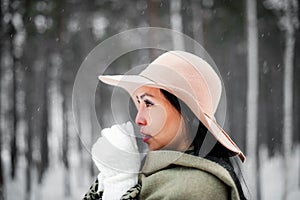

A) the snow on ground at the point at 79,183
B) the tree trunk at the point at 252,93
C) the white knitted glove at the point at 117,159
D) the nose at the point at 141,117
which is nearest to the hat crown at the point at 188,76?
the nose at the point at 141,117

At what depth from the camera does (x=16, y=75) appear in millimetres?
12938

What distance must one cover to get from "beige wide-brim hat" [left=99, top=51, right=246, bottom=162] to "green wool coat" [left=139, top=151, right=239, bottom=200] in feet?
0.42

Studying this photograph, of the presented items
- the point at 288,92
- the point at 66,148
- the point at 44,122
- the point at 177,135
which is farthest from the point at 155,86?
the point at 66,148

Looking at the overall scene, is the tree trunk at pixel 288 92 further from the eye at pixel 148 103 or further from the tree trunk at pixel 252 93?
the eye at pixel 148 103

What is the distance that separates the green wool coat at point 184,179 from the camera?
5.19 ft

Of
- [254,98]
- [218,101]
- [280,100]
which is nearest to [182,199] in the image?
[218,101]

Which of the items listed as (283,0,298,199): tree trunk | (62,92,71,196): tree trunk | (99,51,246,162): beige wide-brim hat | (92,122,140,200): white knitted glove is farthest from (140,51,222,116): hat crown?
(62,92,71,196): tree trunk

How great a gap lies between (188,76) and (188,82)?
0.07 feet

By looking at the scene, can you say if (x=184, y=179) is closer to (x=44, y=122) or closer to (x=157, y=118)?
(x=157, y=118)

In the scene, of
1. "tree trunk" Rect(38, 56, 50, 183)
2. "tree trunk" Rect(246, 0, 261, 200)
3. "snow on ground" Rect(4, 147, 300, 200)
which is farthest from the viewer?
"tree trunk" Rect(38, 56, 50, 183)

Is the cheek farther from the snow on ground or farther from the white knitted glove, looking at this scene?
the snow on ground

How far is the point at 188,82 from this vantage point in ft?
5.44

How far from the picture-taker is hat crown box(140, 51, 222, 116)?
1.66 metres

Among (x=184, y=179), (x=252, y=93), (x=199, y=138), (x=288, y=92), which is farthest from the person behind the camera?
(x=288, y=92)
